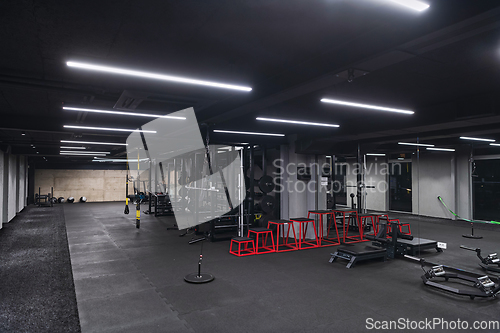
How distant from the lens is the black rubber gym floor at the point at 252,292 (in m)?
2.94

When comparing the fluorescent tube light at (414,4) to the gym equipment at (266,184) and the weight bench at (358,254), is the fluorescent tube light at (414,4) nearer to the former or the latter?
the weight bench at (358,254)

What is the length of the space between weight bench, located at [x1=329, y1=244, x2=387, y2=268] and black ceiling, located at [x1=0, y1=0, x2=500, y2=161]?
227 cm

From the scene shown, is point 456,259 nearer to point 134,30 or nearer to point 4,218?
point 134,30

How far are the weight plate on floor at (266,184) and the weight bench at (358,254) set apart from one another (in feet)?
7.75

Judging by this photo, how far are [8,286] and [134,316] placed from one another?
223 cm

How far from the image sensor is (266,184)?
7078mm

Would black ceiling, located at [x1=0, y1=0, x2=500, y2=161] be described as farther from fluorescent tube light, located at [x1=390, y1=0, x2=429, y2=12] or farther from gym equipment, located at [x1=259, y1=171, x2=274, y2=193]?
gym equipment, located at [x1=259, y1=171, x2=274, y2=193]

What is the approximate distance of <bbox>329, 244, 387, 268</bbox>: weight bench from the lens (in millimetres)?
4816

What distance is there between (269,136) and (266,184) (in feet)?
4.77

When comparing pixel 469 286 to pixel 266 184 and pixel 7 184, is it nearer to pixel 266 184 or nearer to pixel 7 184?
pixel 266 184

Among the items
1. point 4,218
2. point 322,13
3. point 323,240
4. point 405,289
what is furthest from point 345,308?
point 4,218

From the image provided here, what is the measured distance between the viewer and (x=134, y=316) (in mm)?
3039

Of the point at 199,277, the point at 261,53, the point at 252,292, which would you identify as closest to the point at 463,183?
the point at 252,292

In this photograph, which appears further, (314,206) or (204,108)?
(314,206)
